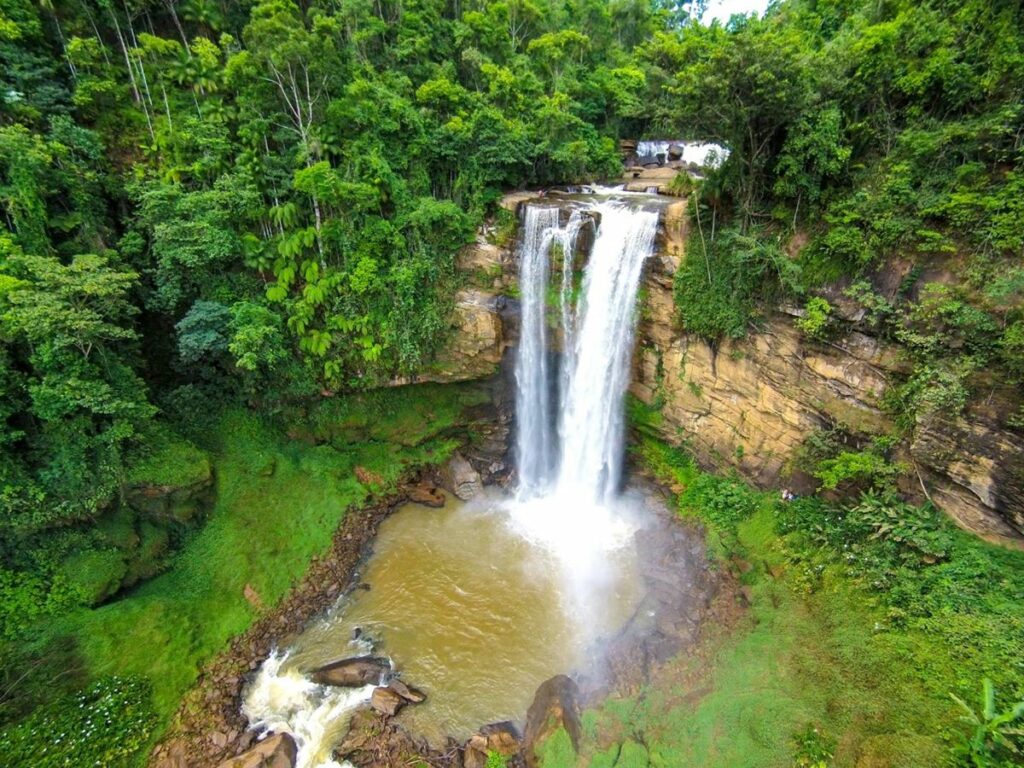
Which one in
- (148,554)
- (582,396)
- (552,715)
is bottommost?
(552,715)

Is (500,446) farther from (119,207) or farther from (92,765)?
(119,207)

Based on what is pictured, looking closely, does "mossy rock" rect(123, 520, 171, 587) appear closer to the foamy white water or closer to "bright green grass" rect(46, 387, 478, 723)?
"bright green grass" rect(46, 387, 478, 723)

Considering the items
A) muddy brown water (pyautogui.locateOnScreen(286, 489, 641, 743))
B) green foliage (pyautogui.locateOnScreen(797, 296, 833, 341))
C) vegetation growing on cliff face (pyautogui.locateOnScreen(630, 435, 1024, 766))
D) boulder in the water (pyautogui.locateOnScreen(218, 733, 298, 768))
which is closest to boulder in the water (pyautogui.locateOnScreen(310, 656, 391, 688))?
muddy brown water (pyautogui.locateOnScreen(286, 489, 641, 743))

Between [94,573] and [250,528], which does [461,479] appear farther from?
[94,573]

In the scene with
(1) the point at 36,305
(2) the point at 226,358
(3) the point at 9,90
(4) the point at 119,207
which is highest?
(3) the point at 9,90

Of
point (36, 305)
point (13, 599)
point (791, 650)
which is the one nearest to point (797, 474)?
point (791, 650)

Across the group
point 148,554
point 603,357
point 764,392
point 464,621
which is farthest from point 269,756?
point 764,392

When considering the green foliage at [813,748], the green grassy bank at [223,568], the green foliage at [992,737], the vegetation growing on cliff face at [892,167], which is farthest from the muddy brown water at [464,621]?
the vegetation growing on cliff face at [892,167]
